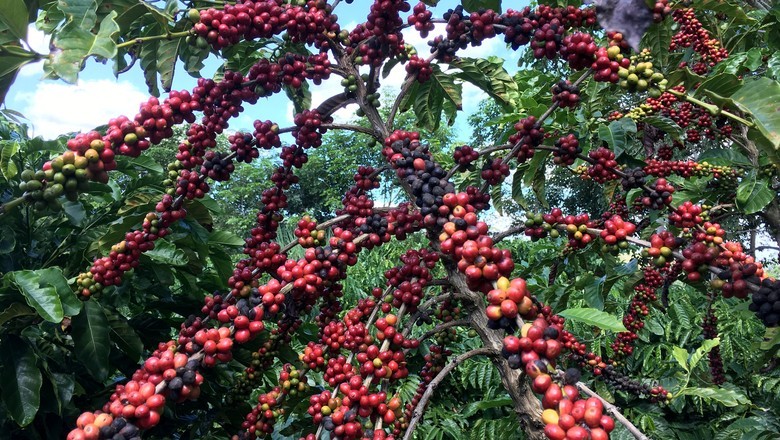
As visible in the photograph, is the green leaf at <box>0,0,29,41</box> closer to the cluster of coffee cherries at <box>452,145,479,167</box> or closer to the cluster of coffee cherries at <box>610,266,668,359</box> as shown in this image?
the cluster of coffee cherries at <box>452,145,479,167</box>

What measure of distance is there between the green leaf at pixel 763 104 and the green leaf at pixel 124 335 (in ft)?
7.28

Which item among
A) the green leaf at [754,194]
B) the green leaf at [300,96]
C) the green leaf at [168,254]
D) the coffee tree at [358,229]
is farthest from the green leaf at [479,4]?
the green leaf at [754,194]

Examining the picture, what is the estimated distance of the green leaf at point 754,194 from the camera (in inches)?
95.3

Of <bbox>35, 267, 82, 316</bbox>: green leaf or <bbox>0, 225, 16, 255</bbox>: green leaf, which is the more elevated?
<bbox>0, 225, 16, 255</bbox>: green leaf

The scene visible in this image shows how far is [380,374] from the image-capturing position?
116 centimetres

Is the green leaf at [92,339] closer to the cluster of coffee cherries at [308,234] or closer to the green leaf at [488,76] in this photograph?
the cluster of coffee cherries at [308,234]

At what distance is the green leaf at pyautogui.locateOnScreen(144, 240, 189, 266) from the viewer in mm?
2037

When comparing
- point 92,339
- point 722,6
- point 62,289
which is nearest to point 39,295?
point 62,289

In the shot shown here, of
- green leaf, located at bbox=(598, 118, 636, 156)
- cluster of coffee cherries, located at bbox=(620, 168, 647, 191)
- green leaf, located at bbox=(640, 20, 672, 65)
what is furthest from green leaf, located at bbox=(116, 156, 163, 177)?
green leaf, located at bbox=(640, 20, 672, 65)

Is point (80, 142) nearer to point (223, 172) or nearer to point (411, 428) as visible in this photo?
point (223, 172)

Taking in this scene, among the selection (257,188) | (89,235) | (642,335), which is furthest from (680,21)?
(257,188)

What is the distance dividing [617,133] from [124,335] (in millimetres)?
2496

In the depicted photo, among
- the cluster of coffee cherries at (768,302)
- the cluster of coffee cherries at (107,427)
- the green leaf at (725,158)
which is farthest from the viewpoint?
the green leaf at (725,158)

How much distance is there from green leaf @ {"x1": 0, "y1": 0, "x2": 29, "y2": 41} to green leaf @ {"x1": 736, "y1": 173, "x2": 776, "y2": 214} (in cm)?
298
